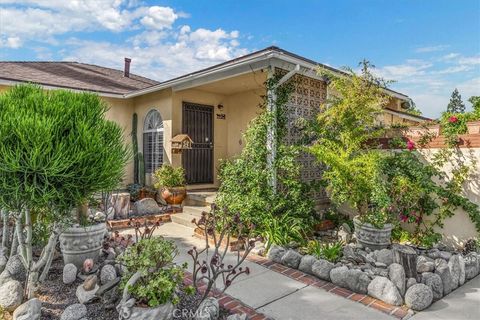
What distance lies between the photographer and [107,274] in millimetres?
3775

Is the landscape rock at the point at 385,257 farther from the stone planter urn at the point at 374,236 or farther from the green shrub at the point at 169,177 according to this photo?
the green shrub at the point at 169,177

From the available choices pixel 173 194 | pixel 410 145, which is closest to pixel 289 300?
pixel 410 145

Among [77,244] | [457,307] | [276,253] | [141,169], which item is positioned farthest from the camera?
[141,169]

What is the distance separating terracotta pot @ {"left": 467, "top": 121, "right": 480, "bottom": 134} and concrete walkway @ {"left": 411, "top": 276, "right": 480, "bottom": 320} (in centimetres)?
292

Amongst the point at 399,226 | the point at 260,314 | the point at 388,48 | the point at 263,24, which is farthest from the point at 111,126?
the point at 388,48

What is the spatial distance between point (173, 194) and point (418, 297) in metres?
6.34

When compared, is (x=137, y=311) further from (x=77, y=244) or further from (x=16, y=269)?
(x=16, y=269)

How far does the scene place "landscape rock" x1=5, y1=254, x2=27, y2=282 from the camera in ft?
12.7

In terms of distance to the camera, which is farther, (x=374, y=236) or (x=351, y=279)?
(x=374, y=236)

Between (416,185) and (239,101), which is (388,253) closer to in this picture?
(416,185)

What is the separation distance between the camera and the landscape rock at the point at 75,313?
295 centimetres

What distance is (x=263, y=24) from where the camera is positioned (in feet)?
35.0

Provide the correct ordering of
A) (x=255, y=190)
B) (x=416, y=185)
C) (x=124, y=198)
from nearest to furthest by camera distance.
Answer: (x=416, y=185), (x=255, y=190), (x=124, y=198)

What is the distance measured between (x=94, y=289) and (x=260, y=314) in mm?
2006
